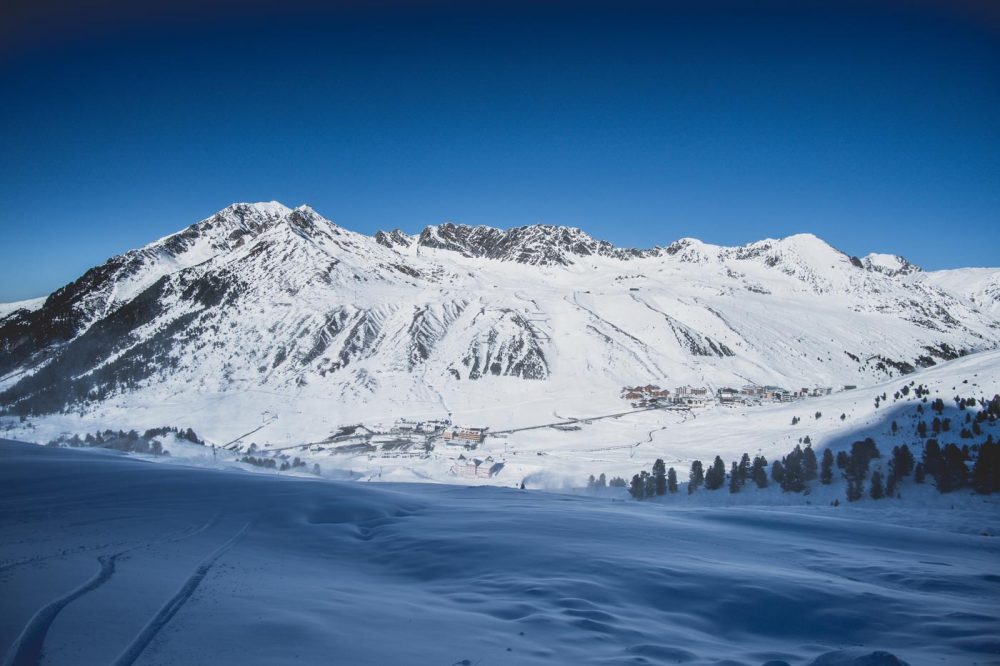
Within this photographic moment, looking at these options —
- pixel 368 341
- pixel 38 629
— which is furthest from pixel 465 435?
pixel 38 629

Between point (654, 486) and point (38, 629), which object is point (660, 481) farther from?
point (38, 629)

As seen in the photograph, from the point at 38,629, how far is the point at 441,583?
6.92 m

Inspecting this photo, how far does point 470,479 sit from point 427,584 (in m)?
39.9

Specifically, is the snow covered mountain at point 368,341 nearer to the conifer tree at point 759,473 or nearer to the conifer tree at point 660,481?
the conifer tree at point 660,481

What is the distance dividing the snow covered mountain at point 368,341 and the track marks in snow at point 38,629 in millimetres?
75628

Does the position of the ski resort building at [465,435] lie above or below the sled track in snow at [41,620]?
above

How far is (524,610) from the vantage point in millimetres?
9891

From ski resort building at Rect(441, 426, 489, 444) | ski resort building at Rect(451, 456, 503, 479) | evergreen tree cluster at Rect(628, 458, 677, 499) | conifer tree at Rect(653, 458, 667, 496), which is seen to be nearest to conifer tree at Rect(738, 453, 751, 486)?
evergreen tree cluster at Rect(628, 458, 677, 499)

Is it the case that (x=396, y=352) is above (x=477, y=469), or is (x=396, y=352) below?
above

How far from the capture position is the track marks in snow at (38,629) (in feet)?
20.7

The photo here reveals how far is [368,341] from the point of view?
125m

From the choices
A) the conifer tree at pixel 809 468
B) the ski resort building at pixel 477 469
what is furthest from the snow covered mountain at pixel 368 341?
the conifer tree at pixel 809 468

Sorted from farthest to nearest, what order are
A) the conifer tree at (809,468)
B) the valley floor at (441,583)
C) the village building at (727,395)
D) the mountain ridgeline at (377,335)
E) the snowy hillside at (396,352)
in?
the mountain ridgeline at (377,335), the village building at (727,395), the snowy hillside at (396,352), the conifer tree at (809,468), the valley floor at (441,583)

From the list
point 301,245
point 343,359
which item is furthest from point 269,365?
point 301,245
